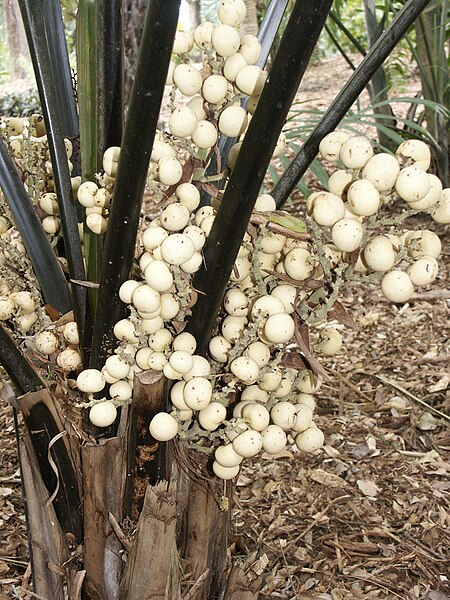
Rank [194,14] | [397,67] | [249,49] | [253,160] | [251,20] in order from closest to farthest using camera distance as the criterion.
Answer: [253,160] < [249,49] < [397,67] < [251,20] < [194,14]

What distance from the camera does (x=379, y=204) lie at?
64 centimetres

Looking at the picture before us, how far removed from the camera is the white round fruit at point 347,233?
0.63 meters

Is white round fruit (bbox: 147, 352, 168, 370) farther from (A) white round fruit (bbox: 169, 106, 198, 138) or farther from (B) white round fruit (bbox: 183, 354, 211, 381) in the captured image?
(A) white round fruit (bbox: 169, 106, 198, 138)

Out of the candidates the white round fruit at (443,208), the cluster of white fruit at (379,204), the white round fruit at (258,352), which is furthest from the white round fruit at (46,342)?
the white round fruit at (443,208)

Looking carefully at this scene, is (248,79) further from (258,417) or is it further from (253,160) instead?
(258,417)

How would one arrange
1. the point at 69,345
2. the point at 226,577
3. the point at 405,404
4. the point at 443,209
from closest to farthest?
the point at 443,209 < the point at 69,345 < the point at 226,577 < the point at 405,404

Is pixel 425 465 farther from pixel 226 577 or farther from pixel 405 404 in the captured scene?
pixel 226 577

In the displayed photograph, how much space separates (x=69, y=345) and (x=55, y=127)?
0.83 ft

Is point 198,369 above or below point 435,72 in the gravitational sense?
above

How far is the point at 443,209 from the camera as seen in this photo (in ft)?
2.27

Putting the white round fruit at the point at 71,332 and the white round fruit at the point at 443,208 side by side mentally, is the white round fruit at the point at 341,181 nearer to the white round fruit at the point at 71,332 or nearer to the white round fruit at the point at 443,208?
the white round fruit at the point at 443,208

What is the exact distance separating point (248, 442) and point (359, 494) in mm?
804

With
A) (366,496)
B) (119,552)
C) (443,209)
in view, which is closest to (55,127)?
(443,209)

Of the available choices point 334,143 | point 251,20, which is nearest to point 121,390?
point 334,143
